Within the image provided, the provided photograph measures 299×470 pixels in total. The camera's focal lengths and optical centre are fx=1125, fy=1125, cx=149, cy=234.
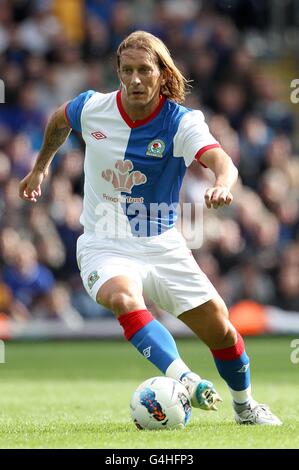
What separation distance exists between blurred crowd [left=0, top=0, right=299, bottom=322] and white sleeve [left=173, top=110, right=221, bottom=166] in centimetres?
794

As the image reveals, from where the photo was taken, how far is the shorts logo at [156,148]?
22.1 feet

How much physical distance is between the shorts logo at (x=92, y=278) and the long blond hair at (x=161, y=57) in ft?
3.97

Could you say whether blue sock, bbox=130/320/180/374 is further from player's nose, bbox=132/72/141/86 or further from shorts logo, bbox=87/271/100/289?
player's nose, bbox=132/72/141/86

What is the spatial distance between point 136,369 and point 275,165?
5.56 metres

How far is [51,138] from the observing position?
23.8 ft

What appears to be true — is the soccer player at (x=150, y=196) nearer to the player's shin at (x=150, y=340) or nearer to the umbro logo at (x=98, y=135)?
the umbro logo at (x=98, y=135)

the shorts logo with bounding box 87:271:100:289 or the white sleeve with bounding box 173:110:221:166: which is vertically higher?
the white sleeve with bounding box 173:110:221:166

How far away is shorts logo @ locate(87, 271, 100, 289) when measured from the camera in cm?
654

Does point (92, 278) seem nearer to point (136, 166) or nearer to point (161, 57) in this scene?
point (136, 166)
